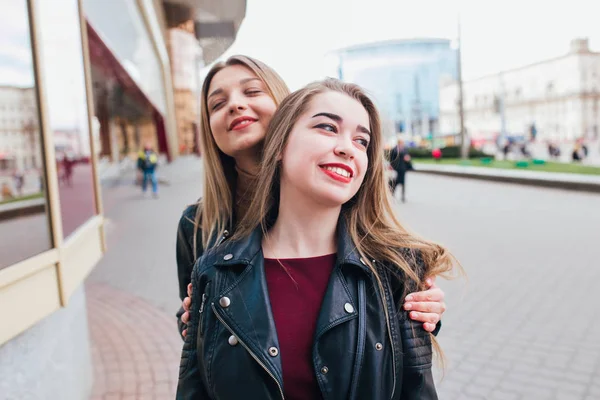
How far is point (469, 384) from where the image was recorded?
12.1 feet

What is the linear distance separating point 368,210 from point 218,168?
1.92 ft

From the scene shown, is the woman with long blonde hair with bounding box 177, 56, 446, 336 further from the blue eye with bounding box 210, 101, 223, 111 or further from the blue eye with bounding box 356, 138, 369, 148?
the blue eye with bounding box 356, 138, 369, 148

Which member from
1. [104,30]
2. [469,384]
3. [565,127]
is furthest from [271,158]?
[565,127]

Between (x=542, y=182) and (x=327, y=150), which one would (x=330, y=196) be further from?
(x=542, y=182)

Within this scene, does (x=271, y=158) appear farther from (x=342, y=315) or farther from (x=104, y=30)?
(x=104, y=30)

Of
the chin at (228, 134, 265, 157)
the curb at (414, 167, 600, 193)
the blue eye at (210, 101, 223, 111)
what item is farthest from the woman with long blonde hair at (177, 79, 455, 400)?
the curb at (414, 167, 600, 193)

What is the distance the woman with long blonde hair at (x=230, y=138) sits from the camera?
1668 mm

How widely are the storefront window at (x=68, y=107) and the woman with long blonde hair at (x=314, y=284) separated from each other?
1922 mm

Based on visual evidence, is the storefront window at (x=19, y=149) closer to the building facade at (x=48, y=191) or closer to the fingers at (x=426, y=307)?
the building facade at (x=48, y=191)

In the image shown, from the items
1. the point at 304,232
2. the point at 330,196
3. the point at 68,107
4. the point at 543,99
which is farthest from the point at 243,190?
the point at 543,99

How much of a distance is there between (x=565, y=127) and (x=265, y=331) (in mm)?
74931

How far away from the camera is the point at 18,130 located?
263 centimetres

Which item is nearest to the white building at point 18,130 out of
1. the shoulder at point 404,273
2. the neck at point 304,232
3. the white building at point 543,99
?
the neck at point 304,232

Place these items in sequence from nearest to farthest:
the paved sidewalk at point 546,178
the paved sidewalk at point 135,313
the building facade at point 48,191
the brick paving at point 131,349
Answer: the building facade at point 48,191 < the brick paving at point 131,349 < the paved sidewalk at point 135,313 < the paved sidewalk at point 546,178
